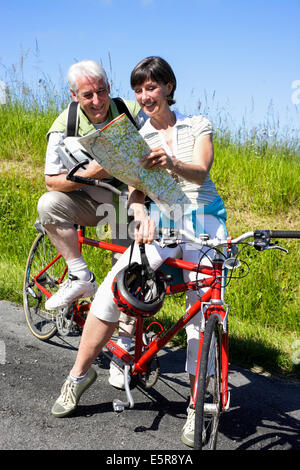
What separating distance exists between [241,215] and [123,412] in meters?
3.64

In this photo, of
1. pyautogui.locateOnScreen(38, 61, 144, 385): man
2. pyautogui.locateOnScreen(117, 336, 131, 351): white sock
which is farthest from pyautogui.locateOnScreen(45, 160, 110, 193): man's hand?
pyautogui.locateOnScreen(117, 336, 131, 351): white sock

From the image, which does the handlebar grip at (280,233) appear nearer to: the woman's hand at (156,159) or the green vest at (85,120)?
the woman's hand at (156,159)

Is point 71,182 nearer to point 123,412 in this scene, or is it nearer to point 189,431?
point 123,412

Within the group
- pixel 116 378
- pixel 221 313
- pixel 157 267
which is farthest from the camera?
pixel 116 378

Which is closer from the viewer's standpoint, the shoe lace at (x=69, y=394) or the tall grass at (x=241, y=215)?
the shoe lace at (x=69, y=394)

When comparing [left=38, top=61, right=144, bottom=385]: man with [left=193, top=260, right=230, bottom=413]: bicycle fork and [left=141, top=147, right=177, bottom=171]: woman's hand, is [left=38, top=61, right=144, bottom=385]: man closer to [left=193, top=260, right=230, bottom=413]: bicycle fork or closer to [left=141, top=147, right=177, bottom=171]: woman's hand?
[left=141, top=147, right=177, bottom=171]: woman's hand

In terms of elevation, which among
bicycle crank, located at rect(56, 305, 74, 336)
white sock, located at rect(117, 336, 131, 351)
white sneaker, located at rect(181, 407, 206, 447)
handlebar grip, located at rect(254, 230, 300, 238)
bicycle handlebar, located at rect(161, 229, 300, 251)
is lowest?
white sneaker, located at rect(181, 407, 206, 447)

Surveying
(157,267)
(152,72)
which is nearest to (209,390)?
(157,267)

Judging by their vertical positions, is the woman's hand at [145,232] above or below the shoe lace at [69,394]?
above

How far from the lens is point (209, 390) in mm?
2949

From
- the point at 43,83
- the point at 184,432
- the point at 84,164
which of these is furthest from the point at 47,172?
the point at 43,83

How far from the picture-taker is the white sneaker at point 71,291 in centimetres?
388

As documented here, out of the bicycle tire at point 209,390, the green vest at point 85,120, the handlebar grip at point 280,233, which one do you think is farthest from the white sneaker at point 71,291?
the handlebar grip at point 280,233

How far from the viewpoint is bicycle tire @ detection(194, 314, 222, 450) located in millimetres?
2568
